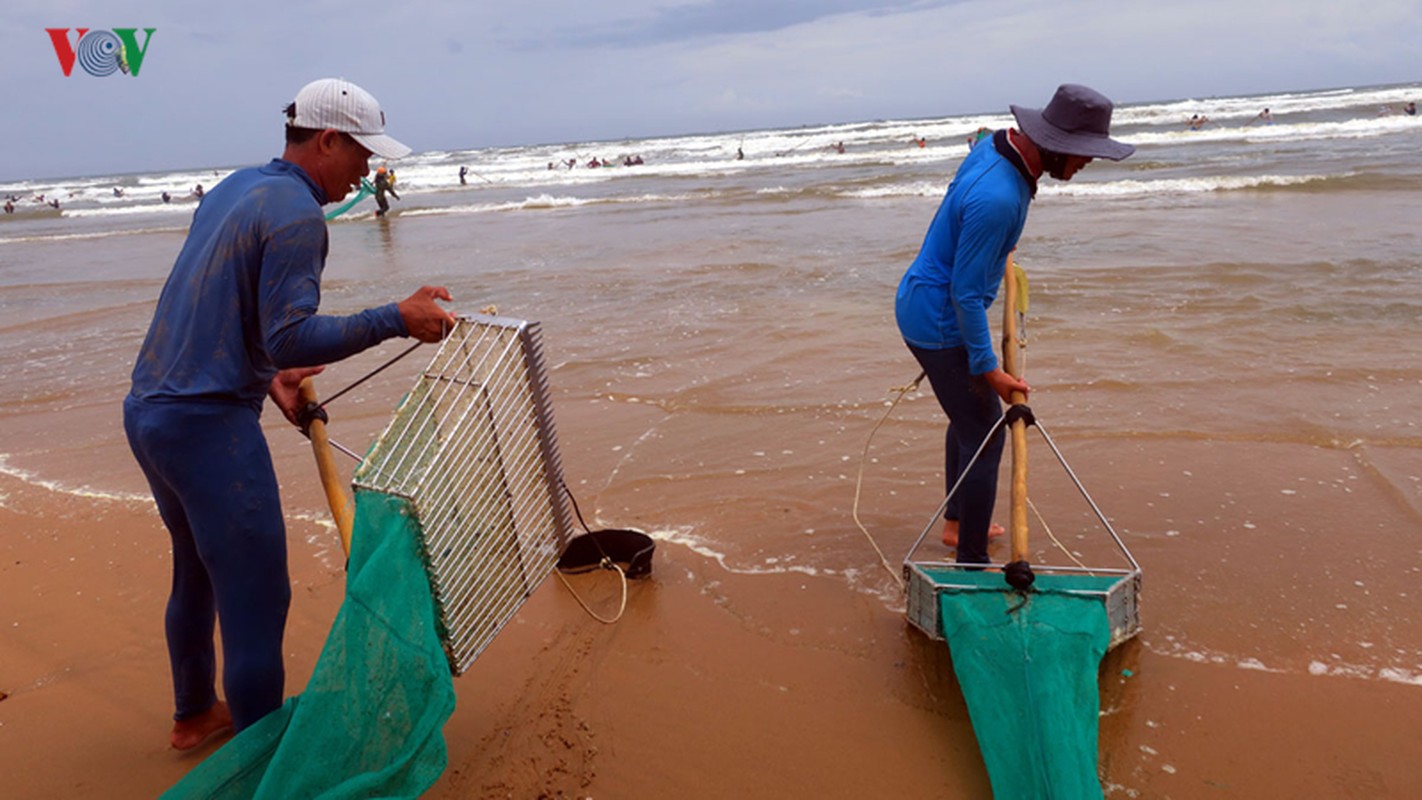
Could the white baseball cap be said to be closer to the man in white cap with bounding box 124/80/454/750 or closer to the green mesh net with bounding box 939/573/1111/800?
the man in white cap with bounding box 124/80/454/750

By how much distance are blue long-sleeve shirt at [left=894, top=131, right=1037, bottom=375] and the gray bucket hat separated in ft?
0.41

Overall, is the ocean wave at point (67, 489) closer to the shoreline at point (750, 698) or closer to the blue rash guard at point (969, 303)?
the shoreline at point (750, 698)

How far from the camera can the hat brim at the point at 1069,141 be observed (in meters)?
3.10

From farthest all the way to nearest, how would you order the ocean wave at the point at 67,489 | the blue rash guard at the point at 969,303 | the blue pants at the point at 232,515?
the ocean wave at the point at 67,489 → the blue rash guard at the point at 969,303 → the blue pants at the point at 232,515

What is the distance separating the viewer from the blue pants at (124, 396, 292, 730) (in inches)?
90.9

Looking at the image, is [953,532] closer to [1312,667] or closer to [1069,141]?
[1312,667]

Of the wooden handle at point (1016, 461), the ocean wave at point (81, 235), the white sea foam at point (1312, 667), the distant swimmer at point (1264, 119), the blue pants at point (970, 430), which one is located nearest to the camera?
the wooden handle at point (1016, 461)

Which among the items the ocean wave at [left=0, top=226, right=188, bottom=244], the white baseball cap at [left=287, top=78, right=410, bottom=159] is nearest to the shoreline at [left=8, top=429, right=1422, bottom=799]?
the white baseball cap at [left=287, top=78, right=410, bottom=159]

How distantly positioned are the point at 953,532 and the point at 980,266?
1.50 m

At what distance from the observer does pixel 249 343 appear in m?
2.32

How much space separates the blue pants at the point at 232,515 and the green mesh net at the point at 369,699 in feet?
0.62

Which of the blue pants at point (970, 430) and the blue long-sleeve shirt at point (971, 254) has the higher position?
the blue long-sleeve shirt at point (971, 254)

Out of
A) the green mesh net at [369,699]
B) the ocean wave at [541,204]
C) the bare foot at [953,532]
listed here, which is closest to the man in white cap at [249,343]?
the green mesh net at [369,699]

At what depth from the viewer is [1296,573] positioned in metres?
3.73
